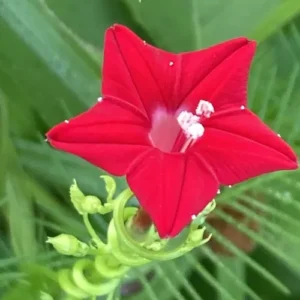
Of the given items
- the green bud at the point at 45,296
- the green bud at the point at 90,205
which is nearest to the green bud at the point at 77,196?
the green bud at the point at 90,205

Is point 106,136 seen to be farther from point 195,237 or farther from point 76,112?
point 76,112

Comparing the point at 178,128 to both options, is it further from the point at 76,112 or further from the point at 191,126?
the point at 76,112

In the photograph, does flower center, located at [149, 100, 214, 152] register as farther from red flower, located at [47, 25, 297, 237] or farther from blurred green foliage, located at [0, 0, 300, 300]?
blurred green foliage, located at [0, 0, 300, 300]

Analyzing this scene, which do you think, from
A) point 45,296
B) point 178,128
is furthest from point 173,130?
point 45,296

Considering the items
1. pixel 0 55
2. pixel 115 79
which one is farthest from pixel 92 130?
pixel 0 55

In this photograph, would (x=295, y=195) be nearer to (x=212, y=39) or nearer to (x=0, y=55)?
(x=212, y=39)

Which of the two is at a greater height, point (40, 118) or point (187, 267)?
point (40, 118)

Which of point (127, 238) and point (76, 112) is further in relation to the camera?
point (76, 112)
